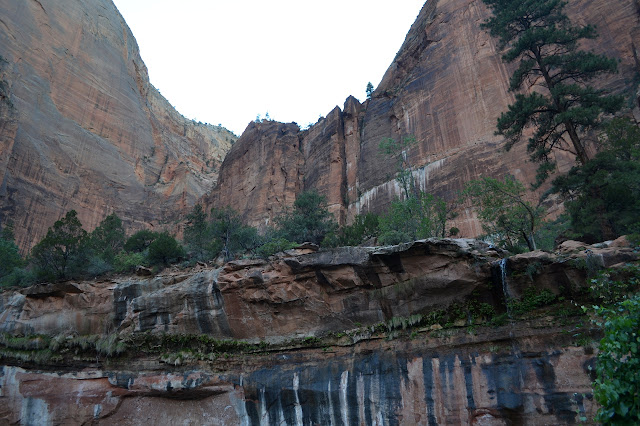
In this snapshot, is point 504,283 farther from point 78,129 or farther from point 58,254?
point 78,129

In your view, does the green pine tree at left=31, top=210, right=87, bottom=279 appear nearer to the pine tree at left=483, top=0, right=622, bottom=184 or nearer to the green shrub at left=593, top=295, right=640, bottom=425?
the pine tree at left=483, top=0, right=622, bottom=184

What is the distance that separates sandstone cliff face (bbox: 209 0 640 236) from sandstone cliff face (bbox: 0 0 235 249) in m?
13.0

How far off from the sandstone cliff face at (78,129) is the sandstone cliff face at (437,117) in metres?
13.0

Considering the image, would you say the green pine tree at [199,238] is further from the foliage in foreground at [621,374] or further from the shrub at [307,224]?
the foliage in foreground at [621,374]

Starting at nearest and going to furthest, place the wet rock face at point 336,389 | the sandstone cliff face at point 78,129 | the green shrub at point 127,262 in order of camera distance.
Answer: the wet rock face at point 336,389
the green shrub at point 127,262
the sandstone cliff face at point 78,129

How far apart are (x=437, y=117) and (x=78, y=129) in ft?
126

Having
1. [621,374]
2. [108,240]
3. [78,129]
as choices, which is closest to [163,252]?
[108,240]

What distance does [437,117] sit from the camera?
1487 inches

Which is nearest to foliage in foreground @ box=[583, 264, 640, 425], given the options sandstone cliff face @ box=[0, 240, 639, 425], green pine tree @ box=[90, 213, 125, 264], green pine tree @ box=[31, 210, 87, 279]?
sandstone cliff face @ box=[0, 240, 639, 425]

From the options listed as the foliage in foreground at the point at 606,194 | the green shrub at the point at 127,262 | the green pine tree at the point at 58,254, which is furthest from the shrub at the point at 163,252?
the foliage in foreground at the point at 606,194

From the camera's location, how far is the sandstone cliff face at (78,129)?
39.0 m

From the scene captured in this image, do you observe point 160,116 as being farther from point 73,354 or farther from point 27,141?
point 73,354

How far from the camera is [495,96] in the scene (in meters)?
34.5

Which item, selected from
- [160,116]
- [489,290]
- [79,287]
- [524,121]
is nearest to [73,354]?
[79,287]
